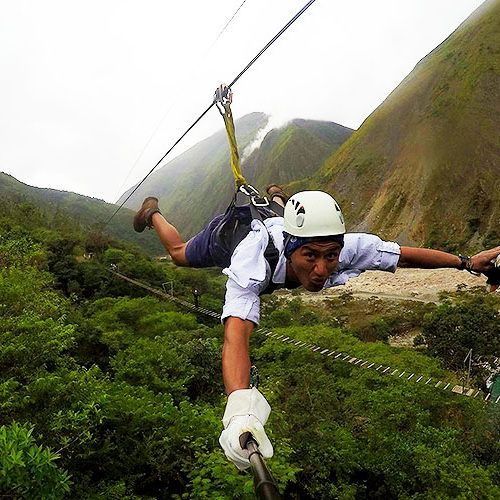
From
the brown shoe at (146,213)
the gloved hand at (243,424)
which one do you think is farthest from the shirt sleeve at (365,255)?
the brown shoe at (146,213)

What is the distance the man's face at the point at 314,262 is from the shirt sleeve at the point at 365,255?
0.43 meters

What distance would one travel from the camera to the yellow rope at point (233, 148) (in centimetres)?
320

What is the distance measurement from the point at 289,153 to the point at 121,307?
118 meters

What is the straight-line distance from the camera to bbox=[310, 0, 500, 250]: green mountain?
4866 cm

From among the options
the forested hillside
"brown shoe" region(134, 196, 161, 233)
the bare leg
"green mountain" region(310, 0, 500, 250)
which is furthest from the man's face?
"green mountain" region(310, 0, 500, 250)

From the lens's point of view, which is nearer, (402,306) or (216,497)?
(216,497)

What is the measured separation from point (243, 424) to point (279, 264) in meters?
0.96

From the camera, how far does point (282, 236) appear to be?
8.14ft

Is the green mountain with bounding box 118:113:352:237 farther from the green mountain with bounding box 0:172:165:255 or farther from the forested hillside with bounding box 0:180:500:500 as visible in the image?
the forested hillside with bounding box 0:180:500:500

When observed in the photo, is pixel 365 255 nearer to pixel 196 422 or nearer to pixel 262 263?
pixel 262 263

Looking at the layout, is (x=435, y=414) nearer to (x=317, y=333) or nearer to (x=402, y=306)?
(x=317, y=333)

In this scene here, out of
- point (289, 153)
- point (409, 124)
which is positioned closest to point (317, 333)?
point (409, 124)

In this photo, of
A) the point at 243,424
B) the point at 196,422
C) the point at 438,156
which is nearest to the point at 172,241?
the point at 243,424

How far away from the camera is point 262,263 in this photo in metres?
2.31
